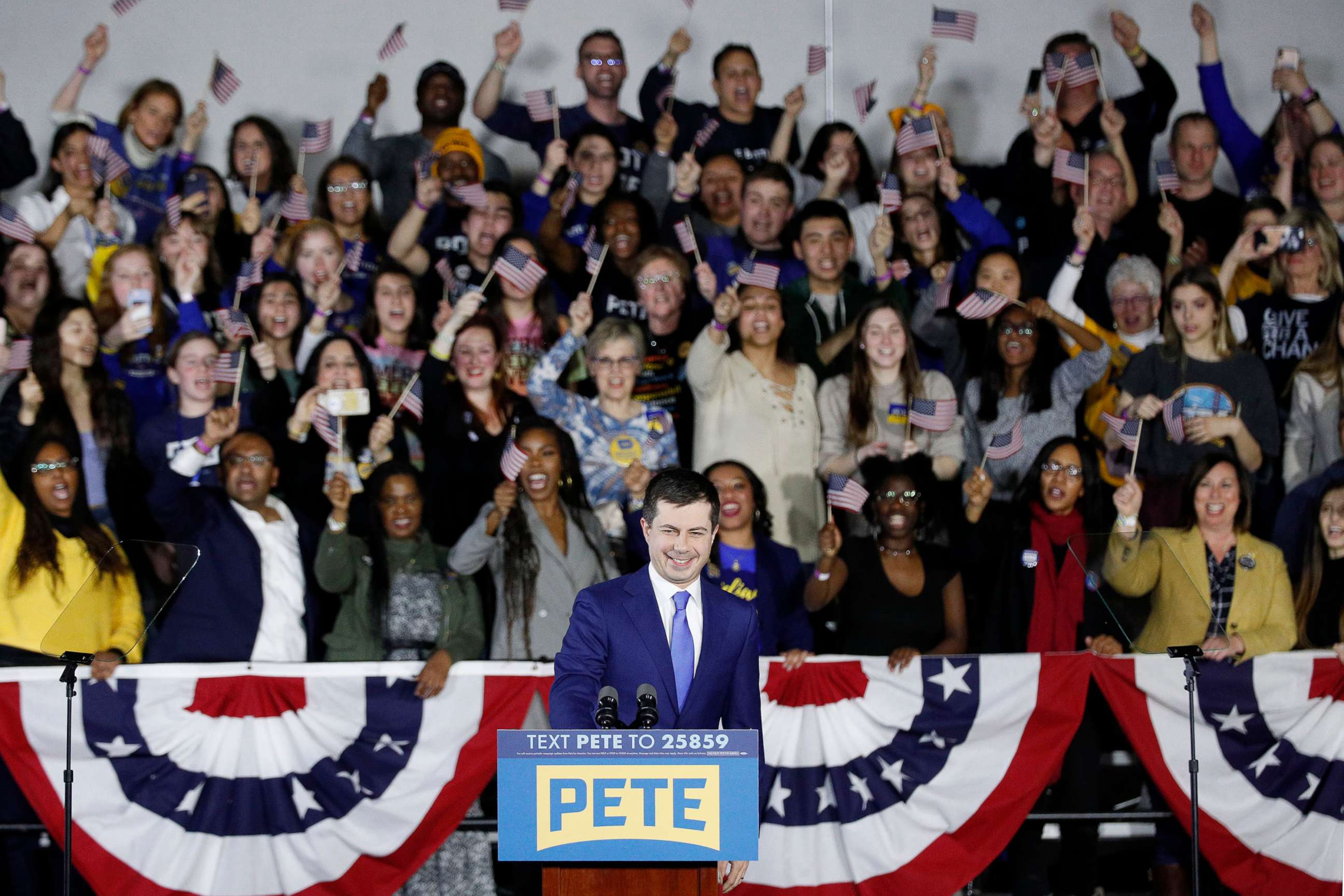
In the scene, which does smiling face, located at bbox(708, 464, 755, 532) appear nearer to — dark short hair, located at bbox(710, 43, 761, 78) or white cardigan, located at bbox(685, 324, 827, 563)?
white cardigan, located at bbox(685, 324, 827, 563)

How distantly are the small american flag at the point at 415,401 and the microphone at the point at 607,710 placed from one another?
3560 mm

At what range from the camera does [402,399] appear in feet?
21.3

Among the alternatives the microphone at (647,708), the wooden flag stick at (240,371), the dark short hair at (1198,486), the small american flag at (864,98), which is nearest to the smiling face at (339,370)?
the wooden flag stick at (240,371)

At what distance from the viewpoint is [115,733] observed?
548cm

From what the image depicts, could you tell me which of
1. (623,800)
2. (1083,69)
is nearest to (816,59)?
(1083,69)

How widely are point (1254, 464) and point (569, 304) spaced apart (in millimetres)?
3174

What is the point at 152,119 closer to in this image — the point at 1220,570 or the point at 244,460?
the point at 244,460

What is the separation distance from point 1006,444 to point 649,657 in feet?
10.3

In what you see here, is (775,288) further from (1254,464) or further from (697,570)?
(697,570)

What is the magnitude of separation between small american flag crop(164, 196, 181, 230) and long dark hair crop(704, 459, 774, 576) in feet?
10.0

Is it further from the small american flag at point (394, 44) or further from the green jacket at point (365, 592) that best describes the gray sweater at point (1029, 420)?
the small american flag at point (394, 44)

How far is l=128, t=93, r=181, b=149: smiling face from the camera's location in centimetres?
784

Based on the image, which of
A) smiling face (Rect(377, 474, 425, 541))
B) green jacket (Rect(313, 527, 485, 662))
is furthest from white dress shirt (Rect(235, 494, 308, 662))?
smiling face (Rect(377, 474, 425, 541))

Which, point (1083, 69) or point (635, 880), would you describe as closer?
point (635, 880)
